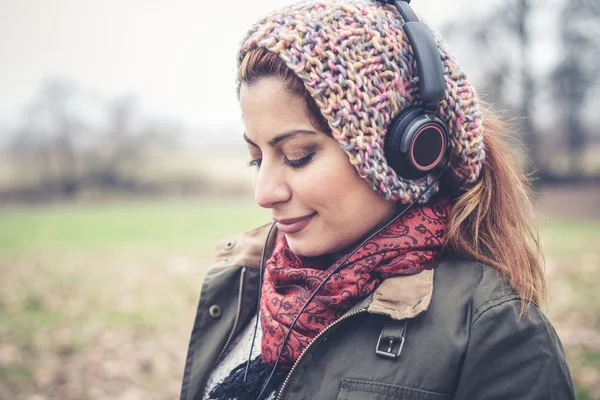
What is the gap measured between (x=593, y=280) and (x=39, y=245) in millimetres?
12817

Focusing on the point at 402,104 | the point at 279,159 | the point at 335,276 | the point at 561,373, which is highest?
the point at 402,104

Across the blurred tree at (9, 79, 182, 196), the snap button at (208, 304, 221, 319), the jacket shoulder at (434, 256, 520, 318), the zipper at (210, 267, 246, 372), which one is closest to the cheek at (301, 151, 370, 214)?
the jacket shoulder at (434, 256, 520, 318)

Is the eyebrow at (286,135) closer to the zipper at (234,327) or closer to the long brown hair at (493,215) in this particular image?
the long brown hair at (493,215)

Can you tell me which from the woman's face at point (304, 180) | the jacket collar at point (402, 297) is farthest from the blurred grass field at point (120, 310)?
the woman's face at point (304, 180)

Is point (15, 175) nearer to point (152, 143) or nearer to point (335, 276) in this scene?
point (152, 143)

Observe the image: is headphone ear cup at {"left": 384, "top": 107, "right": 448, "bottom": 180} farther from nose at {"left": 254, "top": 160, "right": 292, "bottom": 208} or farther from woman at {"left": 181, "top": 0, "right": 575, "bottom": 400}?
nose at {"left": 254, "top": 160, "right": 292, "bottom": 208}

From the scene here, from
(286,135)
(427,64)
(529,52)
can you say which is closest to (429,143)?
(427,64)

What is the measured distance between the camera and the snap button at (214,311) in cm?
207

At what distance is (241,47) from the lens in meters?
1.69

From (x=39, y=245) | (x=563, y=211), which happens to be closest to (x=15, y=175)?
(x=39, y=245)

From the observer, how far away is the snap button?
2066 millimetres

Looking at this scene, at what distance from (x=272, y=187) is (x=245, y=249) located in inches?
24.6

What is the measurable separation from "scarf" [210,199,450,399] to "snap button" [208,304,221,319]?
1.18 feet

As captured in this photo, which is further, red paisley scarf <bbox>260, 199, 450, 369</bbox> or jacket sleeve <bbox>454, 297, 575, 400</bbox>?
red paisley scarf <bbox>260, 199, 450, 369</bbox>
